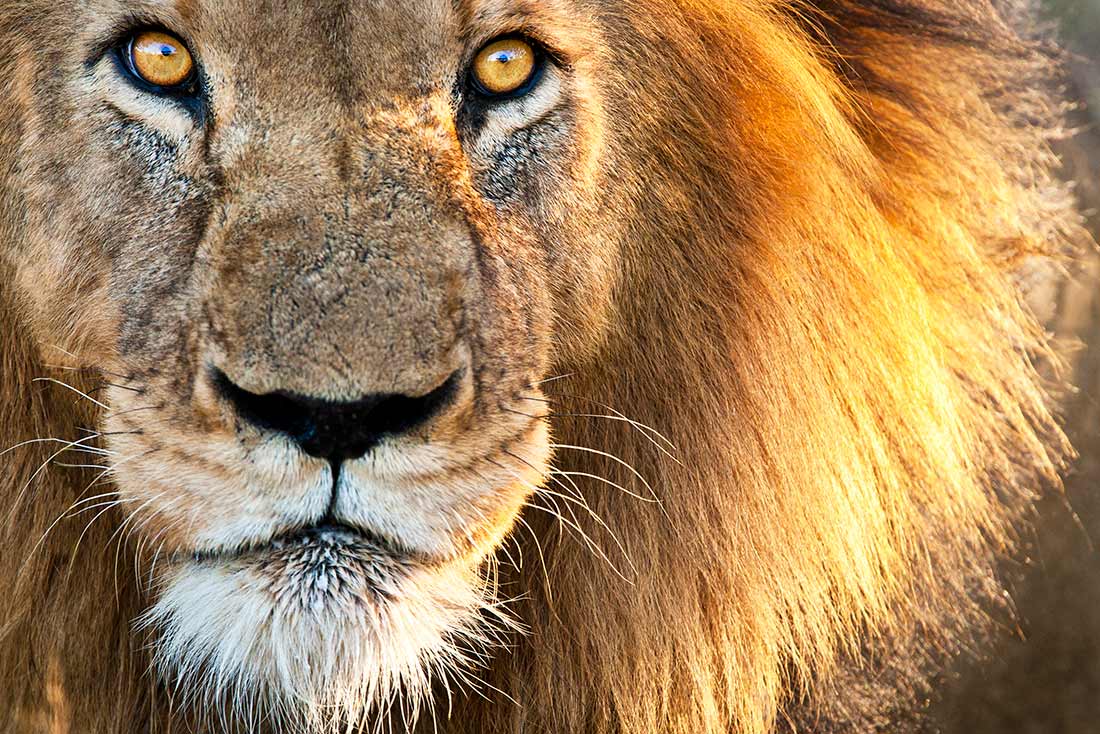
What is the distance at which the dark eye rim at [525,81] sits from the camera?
78.2 inches

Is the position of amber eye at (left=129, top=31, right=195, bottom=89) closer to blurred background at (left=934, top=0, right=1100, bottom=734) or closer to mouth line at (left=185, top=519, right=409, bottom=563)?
mouth line at (left=185, top=519, right=409, bottom=563)

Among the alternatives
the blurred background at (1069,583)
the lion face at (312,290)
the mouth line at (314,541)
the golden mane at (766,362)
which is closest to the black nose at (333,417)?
the lion face at (312,290)

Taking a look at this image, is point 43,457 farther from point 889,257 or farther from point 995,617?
point 995,617

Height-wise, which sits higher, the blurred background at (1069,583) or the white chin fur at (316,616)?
the white chin fur at (316,616)

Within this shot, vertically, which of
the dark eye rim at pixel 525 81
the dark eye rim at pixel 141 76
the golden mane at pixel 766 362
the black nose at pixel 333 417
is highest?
the dark eye rim at pixel 141 76

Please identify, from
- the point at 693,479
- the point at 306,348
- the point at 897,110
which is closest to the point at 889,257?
the point at 897,110

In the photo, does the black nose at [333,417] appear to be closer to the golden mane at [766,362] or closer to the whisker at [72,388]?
the whisker at [72,388]

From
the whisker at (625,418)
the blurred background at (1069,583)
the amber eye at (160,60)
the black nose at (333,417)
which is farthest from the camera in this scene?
the blurred background at (1069,583)

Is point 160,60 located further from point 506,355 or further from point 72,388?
point 506,355

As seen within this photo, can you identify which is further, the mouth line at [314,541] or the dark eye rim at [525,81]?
the dark eye rim at [525,81]

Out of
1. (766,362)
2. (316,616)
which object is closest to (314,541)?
(316,616)

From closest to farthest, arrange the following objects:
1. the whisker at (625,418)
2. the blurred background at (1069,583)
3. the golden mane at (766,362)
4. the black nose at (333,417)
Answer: the black nose at (333,417) → the whisker at (625,418) → the golden mane at (766,362) → the blurred background at (1069,583)

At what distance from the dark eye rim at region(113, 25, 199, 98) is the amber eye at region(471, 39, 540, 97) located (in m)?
0.41

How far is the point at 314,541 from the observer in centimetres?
175
